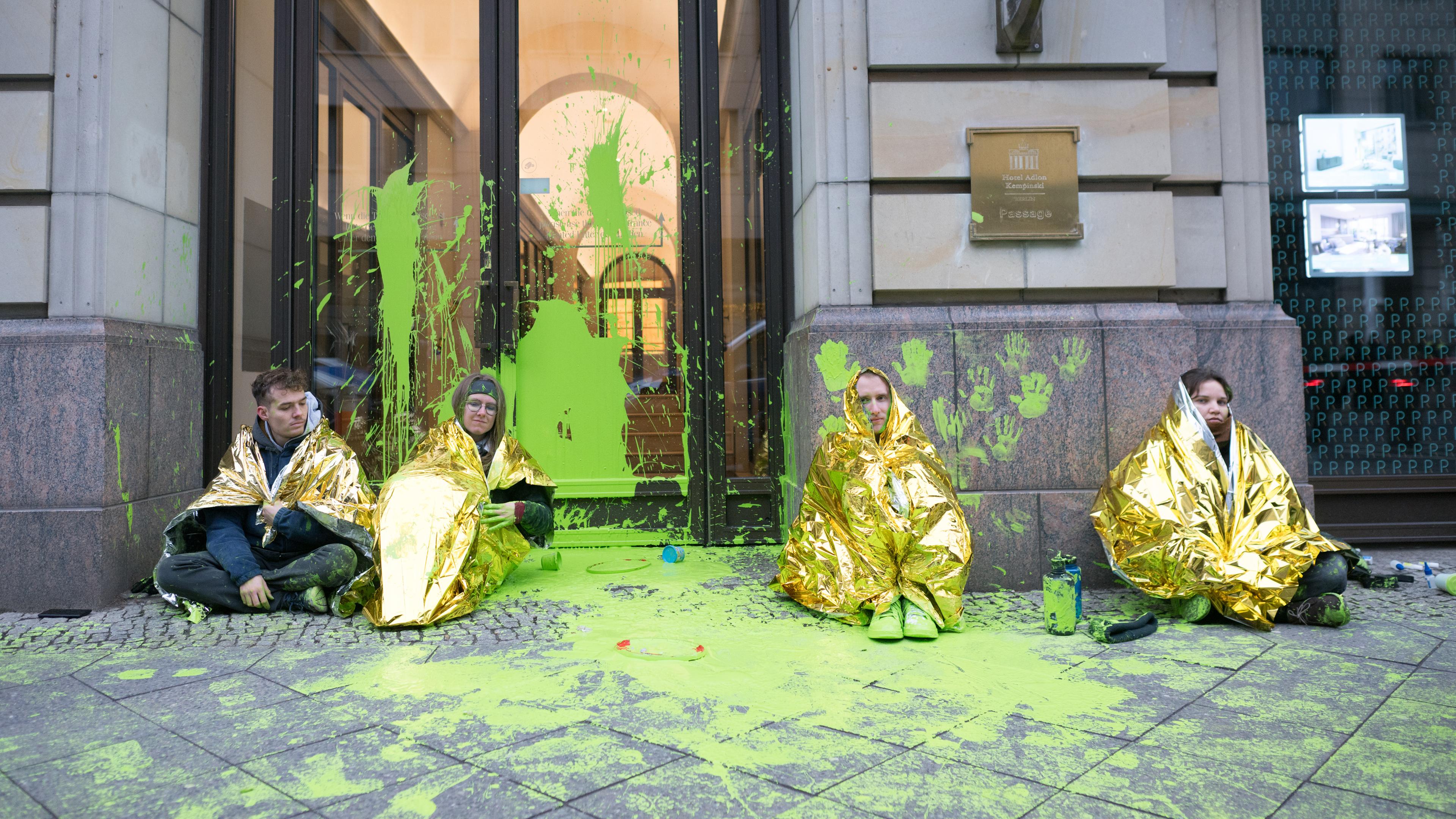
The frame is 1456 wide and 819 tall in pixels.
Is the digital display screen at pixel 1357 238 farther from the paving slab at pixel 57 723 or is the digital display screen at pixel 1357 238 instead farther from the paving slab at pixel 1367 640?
the paving slab at pixel 57 723

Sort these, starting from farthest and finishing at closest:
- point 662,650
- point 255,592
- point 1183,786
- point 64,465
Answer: point 64,465 < point 255,592 < point 662,650 < point 1183,786

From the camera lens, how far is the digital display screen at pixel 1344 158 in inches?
199

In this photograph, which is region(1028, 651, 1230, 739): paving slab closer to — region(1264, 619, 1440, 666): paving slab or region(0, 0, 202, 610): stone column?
region(1264, 619, 1440, 666): paving slab

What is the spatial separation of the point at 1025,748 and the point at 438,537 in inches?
98.8

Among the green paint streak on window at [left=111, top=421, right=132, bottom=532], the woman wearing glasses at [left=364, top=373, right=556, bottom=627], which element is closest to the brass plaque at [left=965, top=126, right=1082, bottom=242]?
the woman wearing glasses at [left=364, top=373, right=556, bottom=627]

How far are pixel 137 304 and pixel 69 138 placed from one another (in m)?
0.84

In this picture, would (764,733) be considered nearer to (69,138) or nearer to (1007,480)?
(1007,480)

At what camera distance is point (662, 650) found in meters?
3.07

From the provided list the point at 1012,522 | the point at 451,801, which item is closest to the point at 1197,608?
the point at 1012,522

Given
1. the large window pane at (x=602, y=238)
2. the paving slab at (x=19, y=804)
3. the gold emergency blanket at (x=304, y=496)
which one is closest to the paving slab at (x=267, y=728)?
the paving slab at (x=19, y=804)

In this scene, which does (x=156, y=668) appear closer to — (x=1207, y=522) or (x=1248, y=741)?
(x=1248, y=741)

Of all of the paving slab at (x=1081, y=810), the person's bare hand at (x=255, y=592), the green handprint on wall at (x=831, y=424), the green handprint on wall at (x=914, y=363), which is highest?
the green handprint on wall at (x=914, y=363)

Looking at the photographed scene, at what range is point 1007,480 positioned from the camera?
4160mm

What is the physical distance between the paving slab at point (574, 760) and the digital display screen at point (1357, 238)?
5.12 metres
